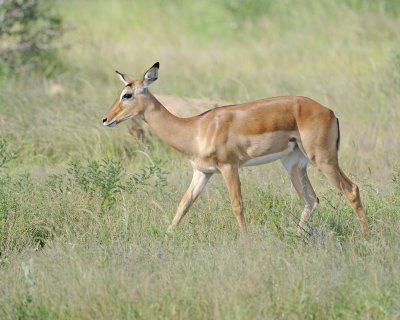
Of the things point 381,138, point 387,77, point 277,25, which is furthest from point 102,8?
point 381,138

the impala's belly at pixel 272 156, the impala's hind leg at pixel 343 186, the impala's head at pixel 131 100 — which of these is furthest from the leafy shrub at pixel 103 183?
the impala's hind leg at pixel 343 186

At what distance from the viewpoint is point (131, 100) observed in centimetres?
745

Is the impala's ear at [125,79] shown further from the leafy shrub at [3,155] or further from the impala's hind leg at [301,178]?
the impala's hind leg at [301,178]

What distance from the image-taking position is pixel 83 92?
1187 centimetres

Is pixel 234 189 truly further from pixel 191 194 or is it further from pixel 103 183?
pixel 103 183

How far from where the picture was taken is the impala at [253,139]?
7.23 metres

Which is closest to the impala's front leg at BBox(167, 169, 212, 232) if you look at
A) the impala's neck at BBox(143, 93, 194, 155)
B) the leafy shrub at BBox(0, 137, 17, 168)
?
the impala's neck at BBox(143, 93, 194, 155)

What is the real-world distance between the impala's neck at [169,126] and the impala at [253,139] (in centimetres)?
2

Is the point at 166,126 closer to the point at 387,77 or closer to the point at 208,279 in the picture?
the point at 208,279

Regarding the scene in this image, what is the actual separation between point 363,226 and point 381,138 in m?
2.80

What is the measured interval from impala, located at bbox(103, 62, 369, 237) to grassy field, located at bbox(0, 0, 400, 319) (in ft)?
0.70

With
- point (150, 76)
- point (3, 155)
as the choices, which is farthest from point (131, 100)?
point (3, 155)

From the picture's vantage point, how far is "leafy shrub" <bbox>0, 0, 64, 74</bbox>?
12.7m

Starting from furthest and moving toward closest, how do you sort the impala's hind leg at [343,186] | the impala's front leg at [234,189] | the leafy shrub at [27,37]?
the leafy shrub at [27,37] < the impala's hind leg at [343,186] < the impala's front leg at [234,189]
